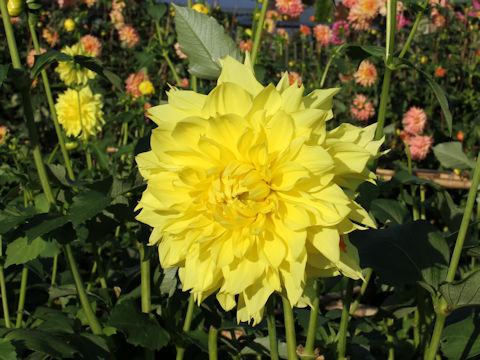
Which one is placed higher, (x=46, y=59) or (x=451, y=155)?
(x=46, y=59)

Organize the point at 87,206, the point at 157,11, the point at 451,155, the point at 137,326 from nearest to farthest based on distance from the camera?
the point at 87,206 < the point at 137,326 < the point at 451,155 < the point at 157,11

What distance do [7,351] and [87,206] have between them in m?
0.36

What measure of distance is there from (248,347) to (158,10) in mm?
1479

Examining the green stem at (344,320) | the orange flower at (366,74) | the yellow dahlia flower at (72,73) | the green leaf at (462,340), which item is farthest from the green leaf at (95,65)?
the orange flower at (366,74)

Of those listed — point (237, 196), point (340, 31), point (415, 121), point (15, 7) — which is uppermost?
point (15, 7)

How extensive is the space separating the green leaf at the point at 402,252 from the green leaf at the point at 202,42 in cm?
47

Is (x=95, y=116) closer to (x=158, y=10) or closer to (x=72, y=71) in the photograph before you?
(x=72, y=71)

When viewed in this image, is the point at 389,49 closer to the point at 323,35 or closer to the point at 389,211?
the point at 389,211

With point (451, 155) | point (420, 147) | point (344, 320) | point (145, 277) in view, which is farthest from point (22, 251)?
point (420, 147)

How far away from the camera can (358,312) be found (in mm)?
2146

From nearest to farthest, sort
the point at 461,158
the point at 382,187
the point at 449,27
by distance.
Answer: the point at 382,187
the point at 461,158
the point at 449,27

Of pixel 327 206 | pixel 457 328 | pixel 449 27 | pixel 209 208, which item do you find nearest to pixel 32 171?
pixel 209 208

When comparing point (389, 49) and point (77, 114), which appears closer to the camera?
point (389, 49)

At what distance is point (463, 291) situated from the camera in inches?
37.7
